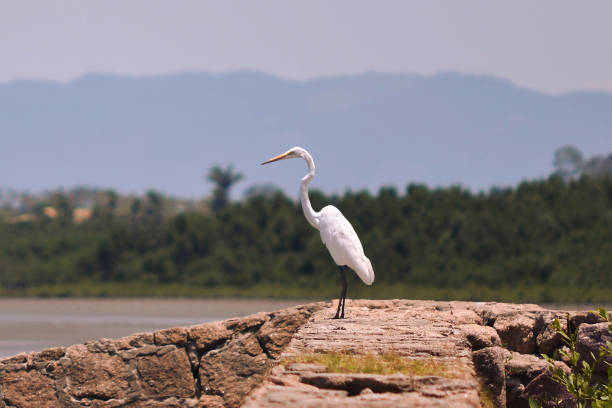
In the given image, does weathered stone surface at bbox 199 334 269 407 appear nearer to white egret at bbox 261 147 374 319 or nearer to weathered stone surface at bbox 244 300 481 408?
weathered stone surface at bbox 244 300 481 408

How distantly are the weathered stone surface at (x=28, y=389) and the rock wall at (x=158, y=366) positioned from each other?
0.01m

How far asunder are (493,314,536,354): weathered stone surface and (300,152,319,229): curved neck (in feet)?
7.64

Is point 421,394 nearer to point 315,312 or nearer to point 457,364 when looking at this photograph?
point 457,364

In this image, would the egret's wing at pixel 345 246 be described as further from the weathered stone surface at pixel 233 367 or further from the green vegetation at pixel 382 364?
the green vegetation at pixel 382 364

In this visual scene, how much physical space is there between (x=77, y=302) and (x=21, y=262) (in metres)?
10.1

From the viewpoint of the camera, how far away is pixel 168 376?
1149cm

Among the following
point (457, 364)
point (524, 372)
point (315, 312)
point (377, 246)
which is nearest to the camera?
point (457, 364)

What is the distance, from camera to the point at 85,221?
66.8m

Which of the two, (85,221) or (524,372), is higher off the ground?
(85,221)

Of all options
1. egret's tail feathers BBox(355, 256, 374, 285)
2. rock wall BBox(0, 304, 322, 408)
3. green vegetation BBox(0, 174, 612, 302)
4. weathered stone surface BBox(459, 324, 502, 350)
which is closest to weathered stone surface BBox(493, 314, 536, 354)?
weathered stone surface BBox(459, 324, 502, 350)

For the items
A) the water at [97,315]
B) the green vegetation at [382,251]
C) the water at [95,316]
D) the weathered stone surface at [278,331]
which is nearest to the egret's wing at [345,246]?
the weathered stone surface at [278,331]

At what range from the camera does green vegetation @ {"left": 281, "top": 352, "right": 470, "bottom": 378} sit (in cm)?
725

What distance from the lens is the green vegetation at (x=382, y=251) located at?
3884cm

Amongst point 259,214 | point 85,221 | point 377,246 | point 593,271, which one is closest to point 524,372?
point 593,271
